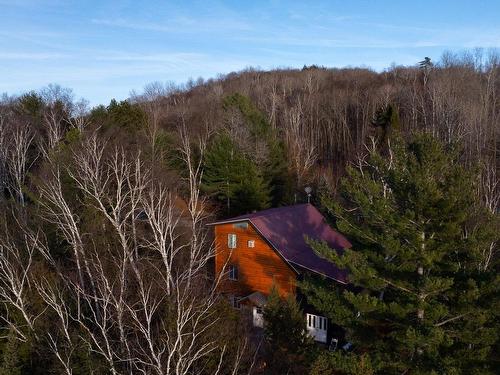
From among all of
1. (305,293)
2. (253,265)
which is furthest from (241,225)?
(305,293)

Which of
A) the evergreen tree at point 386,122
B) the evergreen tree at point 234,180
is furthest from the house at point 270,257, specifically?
the evergreen tree at point 386,122

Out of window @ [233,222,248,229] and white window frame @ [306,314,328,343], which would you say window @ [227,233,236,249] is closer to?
window @ [233,222,248,229]

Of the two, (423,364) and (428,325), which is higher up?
(428,325)

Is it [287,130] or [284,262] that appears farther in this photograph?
[287,130]

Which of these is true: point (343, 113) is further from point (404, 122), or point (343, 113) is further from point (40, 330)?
point (40, 330)

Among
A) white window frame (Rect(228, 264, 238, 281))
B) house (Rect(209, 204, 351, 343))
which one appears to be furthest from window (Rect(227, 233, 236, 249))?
white window frame (Rect(228, 264, 238, 281))

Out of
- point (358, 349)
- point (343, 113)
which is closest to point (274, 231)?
point (358, 349)
